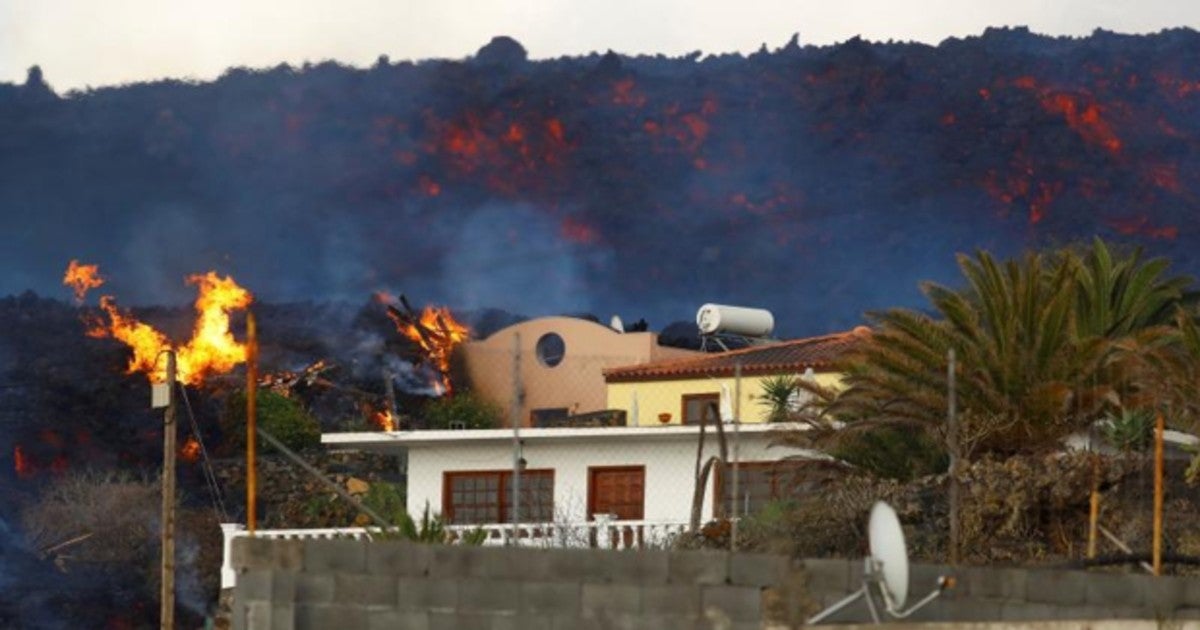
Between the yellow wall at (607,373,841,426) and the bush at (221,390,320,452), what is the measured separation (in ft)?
53.7

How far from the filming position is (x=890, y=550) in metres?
23.8

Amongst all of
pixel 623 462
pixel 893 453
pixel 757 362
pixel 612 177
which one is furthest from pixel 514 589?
pixel 612 177

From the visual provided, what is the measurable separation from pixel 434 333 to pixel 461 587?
216 feet

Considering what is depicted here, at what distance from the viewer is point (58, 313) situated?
101m

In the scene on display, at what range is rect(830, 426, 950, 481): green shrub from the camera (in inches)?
1639

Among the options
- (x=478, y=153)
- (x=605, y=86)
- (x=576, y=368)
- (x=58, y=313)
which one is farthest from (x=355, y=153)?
(x=576, y=368)

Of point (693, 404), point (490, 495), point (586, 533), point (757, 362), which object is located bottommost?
point (586, 533)

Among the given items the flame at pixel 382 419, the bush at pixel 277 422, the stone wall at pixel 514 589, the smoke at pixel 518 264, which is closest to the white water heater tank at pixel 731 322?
the bush at pixel 277 422

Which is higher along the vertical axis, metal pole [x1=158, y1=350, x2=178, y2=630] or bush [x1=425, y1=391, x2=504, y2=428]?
bush [x1=425, y1=391, x2=504, y2=428]

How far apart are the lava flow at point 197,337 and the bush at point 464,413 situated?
10316mm

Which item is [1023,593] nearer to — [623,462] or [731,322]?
[623,462]

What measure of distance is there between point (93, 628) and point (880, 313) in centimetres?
2748

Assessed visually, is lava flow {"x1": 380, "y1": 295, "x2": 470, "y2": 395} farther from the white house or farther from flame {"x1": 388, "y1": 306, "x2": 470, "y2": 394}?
the white house

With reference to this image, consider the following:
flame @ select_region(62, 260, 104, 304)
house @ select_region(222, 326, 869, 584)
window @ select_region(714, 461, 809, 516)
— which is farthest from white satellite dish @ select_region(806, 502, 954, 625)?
flame @ select_region(62, 260, 104, 304)
